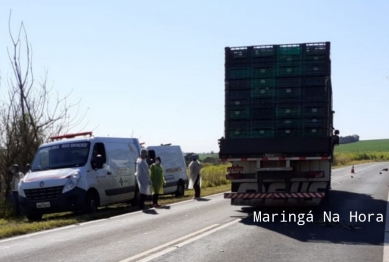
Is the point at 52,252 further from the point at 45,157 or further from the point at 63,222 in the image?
the point at 45,157

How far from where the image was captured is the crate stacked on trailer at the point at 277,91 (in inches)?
681

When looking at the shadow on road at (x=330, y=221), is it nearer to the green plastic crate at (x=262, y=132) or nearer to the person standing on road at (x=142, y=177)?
the green plastic crate at (x=262, y=132)

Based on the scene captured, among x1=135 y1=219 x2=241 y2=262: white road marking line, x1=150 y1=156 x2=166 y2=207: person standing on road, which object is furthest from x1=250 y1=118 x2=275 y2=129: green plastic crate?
x1=150 y1=156 x2=166 y2=207: person standing on road

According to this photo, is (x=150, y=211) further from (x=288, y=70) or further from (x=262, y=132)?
(x=288, y=70)

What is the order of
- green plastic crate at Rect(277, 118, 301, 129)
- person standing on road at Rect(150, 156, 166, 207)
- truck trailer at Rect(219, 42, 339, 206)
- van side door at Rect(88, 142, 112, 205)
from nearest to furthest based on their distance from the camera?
truck trailer at Rect(219, 42, 339, 206), green plastic crate at Rect(277, 118, 301, 129), van side door at Rect(88, 142, 112, 205), person standing on road at Rect(150, 156, 166, 207)

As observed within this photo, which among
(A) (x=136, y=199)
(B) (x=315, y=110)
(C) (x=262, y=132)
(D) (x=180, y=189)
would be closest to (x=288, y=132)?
(C) (x=262, y=132)

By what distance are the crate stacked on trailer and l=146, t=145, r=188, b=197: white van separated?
8173 millimetres

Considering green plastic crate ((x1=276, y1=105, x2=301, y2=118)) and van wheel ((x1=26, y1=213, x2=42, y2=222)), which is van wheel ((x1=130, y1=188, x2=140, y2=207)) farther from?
green plastic crate ((x1=276, y1=105, x2=301, y2=118))

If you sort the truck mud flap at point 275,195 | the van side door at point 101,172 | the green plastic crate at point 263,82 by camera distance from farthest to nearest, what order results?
the van side door at point 101,172
the green plastic crate at point 263,82
the truck mud flap at point 275,195

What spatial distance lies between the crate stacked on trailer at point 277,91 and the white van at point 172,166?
8.17 meters

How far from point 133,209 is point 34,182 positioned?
11.3 ft

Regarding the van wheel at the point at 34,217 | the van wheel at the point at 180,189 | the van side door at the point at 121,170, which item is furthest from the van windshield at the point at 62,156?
the van wheel at the point at 180,189

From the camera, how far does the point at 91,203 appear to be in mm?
18734

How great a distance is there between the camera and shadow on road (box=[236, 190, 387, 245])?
12.7 metres
